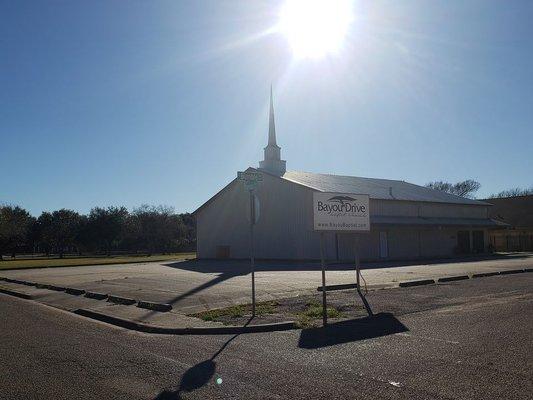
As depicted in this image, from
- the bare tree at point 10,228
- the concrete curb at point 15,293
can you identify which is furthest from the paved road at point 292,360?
the bare tree at point 10,228

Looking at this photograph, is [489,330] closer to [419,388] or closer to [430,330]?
[430,330]

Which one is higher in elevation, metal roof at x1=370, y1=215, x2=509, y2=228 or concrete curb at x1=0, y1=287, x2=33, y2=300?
metal roof at x1=370, y1=215, x2=509, y2=228

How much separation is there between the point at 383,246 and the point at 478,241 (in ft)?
48.9

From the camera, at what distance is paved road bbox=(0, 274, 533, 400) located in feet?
19.2

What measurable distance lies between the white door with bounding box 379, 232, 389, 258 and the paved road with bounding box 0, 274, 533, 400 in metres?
29.6

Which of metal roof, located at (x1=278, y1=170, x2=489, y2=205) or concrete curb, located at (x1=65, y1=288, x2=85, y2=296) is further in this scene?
metal roof, located at (x1=278, y1=170, x2=489, y2=205)

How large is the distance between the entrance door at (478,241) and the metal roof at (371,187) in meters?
3.08

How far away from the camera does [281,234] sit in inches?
1634

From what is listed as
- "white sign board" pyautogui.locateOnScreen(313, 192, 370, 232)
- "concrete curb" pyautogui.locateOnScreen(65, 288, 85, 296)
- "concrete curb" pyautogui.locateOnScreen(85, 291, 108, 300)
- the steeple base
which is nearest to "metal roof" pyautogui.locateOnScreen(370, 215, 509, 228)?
the steeple base

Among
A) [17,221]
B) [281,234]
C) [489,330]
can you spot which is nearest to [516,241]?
[281,234]

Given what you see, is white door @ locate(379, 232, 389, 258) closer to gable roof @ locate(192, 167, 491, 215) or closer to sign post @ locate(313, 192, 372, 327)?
gable roof @ locate(192, 167, 491, 215)

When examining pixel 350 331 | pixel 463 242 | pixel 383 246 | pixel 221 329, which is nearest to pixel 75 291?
pixel 221 329

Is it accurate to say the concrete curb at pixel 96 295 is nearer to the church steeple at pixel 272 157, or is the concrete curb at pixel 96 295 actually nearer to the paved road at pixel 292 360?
the paved road at pixel 292 360

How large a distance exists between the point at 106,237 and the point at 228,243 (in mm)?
50959
